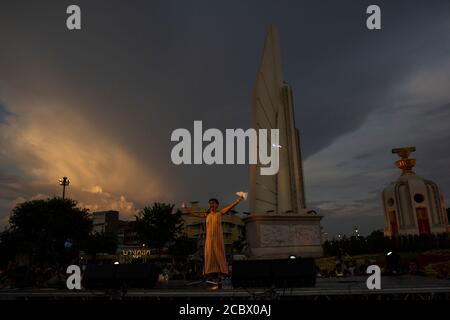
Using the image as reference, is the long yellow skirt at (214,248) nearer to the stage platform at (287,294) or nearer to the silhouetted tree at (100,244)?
the stage platform at (287,294)

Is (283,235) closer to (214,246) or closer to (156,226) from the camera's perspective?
(214,246)

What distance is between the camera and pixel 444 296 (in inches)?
307

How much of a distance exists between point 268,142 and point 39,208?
111 ft

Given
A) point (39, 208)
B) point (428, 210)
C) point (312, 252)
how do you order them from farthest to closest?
1. point (39, 208)
2. point (428, 210)
3. point (312, 252)

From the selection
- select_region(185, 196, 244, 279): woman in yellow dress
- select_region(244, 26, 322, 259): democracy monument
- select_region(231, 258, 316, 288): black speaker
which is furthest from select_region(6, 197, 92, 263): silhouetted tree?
select_region(231, 258, 316, 288): black speaker

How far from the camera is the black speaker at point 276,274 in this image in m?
7.55

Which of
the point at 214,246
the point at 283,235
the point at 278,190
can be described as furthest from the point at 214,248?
the point at 278,190

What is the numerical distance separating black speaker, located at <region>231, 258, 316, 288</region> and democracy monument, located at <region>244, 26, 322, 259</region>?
1410 cm

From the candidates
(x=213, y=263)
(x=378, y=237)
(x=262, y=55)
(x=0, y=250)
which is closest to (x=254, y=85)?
→ (x=262, y=55)

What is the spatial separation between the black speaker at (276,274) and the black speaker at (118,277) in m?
2.42

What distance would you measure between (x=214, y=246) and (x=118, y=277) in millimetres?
3343

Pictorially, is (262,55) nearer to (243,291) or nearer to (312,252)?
(312,252)

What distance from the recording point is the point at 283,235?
2280 centimetres
